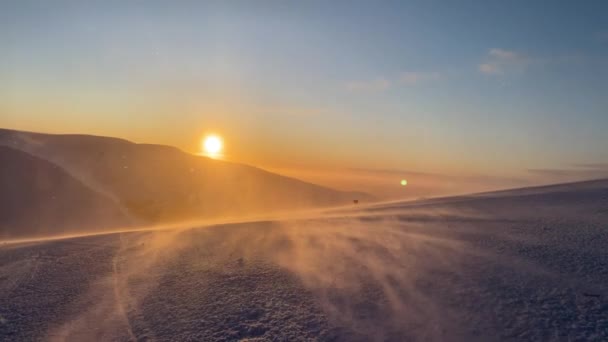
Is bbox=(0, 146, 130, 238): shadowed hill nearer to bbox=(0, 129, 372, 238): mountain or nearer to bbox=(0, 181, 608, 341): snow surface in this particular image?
bbox=(0, 129, 372, 238): mountain

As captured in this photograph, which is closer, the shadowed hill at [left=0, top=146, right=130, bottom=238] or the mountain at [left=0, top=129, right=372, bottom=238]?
the shadowed hill at [left=0, top=146, right=130, bottom=238]

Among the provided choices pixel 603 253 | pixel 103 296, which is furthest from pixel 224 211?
pixel 603 253

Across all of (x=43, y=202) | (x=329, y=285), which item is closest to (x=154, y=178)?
(x=43, y=202)

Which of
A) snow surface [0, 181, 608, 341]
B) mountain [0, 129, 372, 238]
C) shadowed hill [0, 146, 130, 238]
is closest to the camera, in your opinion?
snow surface [0, 181, 608, 341]

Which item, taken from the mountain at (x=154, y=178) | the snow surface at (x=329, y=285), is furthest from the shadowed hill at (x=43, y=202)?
the snow surface at (x=329, y=285)

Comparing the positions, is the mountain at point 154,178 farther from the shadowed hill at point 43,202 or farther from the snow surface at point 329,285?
the snow surface at point 329,285

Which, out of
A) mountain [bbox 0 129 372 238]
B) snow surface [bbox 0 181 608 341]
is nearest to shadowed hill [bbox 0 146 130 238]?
mountain [bbox 0 129 372 238]

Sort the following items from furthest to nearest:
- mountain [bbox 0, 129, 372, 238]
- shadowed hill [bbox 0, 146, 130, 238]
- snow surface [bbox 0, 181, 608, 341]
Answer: mountain [bbox 0, 129, 372, 238]
shadowed hill [bbox 0, 146, 130, 238]
snow surface [bbox 0, 181, 608, 341]
